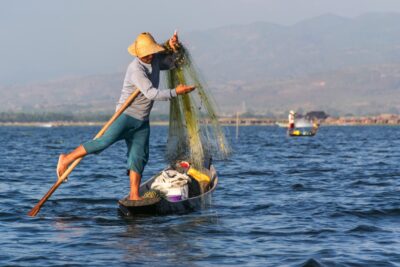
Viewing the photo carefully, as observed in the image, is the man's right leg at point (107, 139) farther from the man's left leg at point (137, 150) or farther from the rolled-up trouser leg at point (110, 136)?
the man's left leg at point (137, 150)

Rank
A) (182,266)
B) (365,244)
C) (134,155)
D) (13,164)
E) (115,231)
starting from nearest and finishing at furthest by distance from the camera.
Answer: (182,266) → (365,244) → (115,231) → (134,155) → (13,164)

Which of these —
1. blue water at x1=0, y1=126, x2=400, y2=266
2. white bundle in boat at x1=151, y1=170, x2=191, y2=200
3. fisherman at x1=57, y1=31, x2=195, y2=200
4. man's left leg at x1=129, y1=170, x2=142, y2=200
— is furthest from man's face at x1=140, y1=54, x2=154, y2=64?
white bundle in boat at x1=151, y1=170, x2=191, y2=200

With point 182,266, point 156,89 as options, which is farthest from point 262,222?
point 182,266

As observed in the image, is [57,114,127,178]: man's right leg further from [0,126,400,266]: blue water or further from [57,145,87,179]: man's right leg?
[0,126,400,266]: blue water

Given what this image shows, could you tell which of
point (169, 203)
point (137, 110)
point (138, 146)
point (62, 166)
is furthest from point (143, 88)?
point (169, 203)

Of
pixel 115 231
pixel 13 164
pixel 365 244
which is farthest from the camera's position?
pixel 13 164

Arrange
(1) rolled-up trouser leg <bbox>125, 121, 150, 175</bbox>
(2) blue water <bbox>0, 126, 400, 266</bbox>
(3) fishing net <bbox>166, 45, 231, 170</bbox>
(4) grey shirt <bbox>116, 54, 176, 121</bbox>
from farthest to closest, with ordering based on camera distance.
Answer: (3) fishing net <bbox>166, 45, 231, 170</bbox>
(1) rolled-up trouser leg <bbox>125, 121, 150, 175</bbox>
(4) grey shirt <bbox>116, 54, 176, 121</bbox>
(2) blue water <bbox>0, 126, 400, 266</bbox>

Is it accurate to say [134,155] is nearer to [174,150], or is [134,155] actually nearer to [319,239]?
[174,150]

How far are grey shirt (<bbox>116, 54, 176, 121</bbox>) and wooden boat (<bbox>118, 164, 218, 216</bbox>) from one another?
173 centimetres

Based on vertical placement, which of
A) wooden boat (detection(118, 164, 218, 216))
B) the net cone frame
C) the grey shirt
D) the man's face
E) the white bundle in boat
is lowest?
wooden boat (detection(118, 164, 218, 216))

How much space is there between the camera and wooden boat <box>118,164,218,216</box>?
16.7 meters

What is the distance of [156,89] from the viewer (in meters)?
15.7

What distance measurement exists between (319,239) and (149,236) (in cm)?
295

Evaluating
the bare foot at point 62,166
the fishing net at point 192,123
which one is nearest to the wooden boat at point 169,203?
the fishing net at point 192,123
